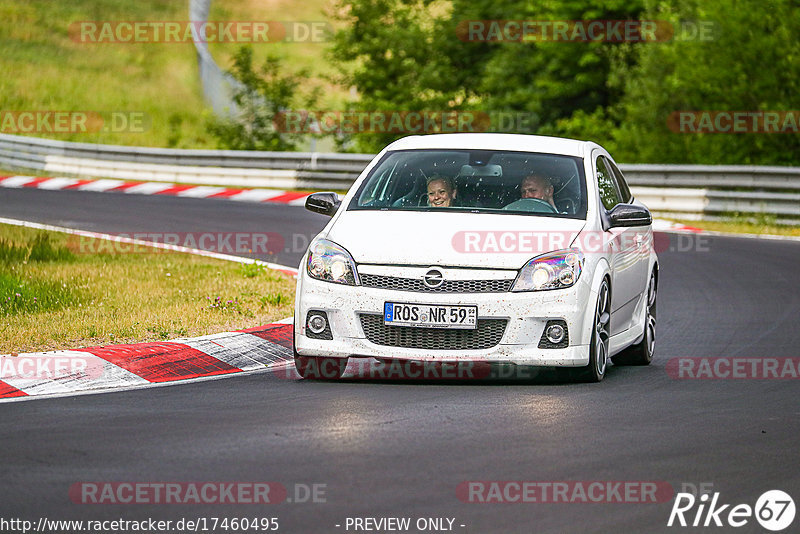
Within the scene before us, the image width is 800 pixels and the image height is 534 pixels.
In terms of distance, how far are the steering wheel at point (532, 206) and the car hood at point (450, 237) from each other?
18cm

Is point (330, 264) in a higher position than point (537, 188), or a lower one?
lower

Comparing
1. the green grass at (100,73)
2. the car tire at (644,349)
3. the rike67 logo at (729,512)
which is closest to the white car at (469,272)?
the car tire at (644,349)

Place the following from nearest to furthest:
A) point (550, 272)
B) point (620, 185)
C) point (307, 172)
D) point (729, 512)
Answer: point (729, 512) < point (550, 272) < point (620, 185) < point (307, 172)

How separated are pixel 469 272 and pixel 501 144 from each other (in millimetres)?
1754

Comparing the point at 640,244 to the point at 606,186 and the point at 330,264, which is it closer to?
the point at 606,186

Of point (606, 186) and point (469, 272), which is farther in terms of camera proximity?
point (606, 186)

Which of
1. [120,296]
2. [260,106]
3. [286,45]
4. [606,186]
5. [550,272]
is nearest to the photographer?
[550,272]

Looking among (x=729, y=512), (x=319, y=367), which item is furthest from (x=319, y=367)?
(x=729, y=512)

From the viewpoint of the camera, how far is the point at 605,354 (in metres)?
9.77

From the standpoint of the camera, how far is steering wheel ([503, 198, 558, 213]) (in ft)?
32.5

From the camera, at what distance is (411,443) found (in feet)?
24.0

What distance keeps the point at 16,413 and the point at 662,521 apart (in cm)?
383

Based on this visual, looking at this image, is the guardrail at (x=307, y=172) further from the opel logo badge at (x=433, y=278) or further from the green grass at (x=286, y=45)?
the green grass at (x=286, y=45)

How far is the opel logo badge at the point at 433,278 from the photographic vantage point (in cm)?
902
